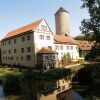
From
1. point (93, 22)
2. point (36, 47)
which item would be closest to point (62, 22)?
point (36, 47)

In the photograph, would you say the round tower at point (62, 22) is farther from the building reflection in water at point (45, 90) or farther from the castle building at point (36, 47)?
the building reflection in water at point (45, 90)

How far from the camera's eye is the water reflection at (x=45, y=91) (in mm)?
26031

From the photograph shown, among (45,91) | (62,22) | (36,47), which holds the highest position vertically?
(62,22)

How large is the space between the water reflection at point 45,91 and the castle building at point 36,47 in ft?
43.1

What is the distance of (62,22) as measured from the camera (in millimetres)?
72312

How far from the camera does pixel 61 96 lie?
88.7 feet

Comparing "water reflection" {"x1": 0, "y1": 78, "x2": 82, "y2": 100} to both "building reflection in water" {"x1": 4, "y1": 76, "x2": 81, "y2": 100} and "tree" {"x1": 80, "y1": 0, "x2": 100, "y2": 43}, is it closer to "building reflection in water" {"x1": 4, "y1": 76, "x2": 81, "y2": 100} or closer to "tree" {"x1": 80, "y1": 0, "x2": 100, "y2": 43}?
"building reflection in water" {"x1": 4, "y1": 76, "x2": 81, "y2": 100}

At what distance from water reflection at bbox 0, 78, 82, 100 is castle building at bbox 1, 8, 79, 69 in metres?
13.1

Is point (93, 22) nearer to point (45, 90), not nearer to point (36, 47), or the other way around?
point (45, 90)

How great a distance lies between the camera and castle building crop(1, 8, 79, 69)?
152ft

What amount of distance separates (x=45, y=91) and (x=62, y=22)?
4734 centimetres

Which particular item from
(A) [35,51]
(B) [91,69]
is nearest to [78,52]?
(A) [35,51]

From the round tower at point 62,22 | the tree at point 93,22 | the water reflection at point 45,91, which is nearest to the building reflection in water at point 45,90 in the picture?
the water reflection at point 45,91

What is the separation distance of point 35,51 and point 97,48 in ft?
66.1
